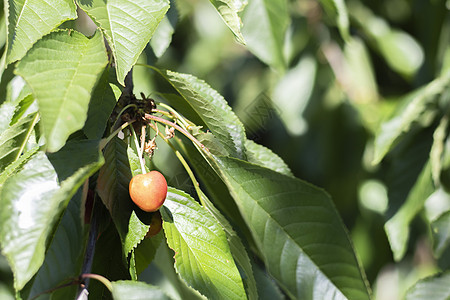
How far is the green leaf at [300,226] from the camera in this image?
23.6 inches

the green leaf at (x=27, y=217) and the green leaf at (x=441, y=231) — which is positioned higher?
the green leaf at (x=27, y=217)

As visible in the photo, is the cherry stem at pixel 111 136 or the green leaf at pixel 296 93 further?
the green leaf at pixel 296 93

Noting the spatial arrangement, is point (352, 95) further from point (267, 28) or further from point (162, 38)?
point (162, 38)

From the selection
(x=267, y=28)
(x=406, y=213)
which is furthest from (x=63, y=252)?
(x=406, y=213)

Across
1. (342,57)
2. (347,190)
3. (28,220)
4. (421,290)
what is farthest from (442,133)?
(28,220)

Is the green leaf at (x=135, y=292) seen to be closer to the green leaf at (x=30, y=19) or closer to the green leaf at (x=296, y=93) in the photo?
the green leaf at (x=30, y=19)

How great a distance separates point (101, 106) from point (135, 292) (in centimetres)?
20

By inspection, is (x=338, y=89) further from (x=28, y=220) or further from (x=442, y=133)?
(x=28, y=220)

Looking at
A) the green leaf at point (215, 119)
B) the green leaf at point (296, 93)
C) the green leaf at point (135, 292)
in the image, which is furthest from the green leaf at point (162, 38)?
the green leaf at point (296, 93)

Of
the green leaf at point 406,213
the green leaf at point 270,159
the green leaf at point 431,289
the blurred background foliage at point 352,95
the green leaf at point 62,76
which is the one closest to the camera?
the green leaf at point 62,76

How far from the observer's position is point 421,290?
940mm

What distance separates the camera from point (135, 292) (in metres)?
0.55

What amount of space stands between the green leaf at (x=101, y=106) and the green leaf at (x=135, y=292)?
0.50ft

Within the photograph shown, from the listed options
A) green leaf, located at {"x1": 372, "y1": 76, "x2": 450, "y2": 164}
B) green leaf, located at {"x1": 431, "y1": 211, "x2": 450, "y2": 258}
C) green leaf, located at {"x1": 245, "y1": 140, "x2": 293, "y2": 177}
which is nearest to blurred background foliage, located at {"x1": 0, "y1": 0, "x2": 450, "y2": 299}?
green leaf, located at {"x1": 372, "y1": 76, "x2": 450, "y2": 164}
